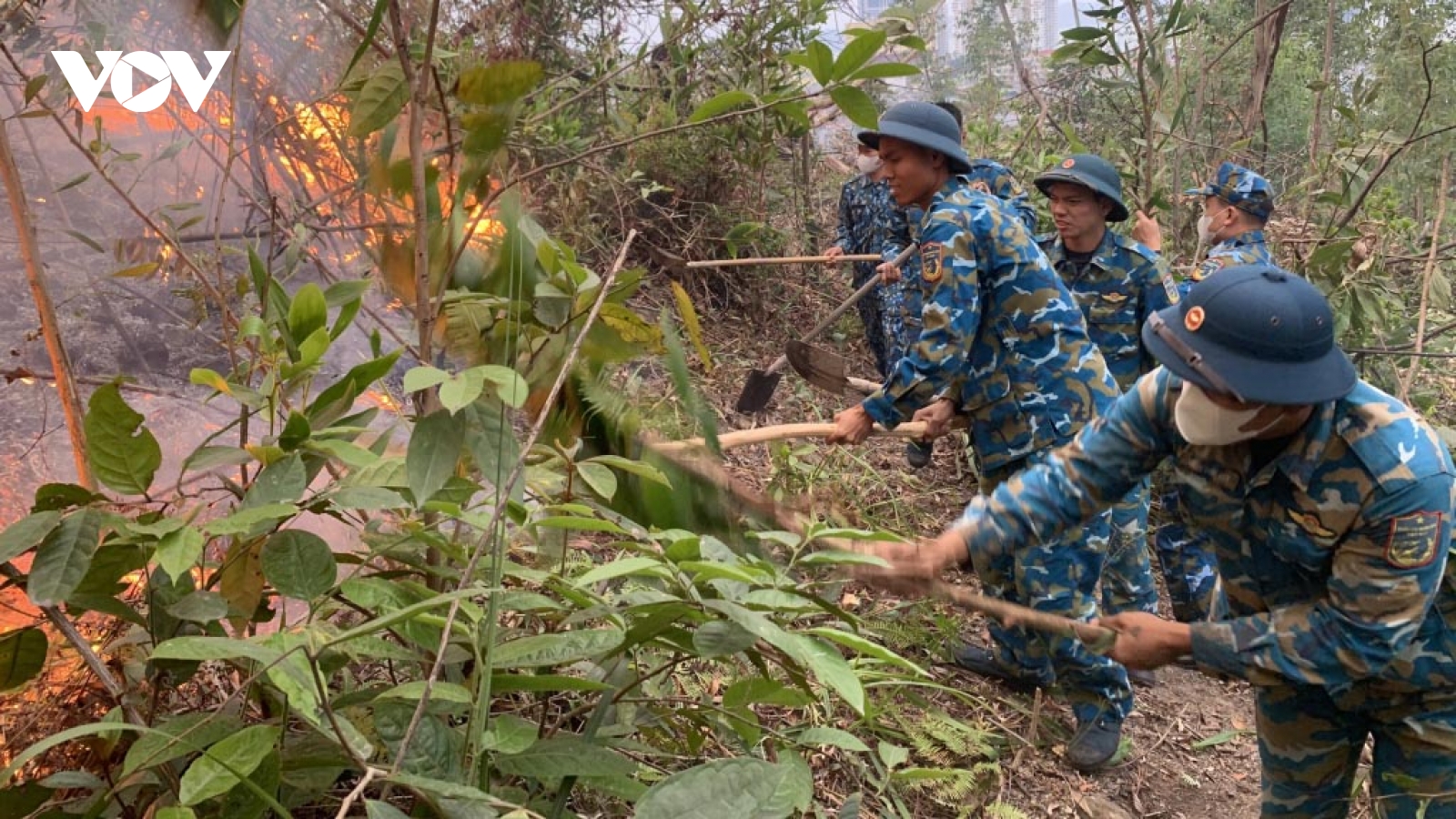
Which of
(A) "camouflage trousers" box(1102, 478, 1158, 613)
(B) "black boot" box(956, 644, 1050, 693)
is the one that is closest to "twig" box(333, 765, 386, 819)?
(B) "black boot" box(956, 644, 1050, 693)

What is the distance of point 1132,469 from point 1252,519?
0.25 metres

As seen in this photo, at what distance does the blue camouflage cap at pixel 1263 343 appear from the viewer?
190cm

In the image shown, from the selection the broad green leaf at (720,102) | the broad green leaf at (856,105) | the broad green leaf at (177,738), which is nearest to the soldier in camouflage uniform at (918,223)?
the broad green leaf at (856,105)

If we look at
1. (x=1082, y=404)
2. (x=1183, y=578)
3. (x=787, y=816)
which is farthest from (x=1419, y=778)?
(x=1183, y=578)

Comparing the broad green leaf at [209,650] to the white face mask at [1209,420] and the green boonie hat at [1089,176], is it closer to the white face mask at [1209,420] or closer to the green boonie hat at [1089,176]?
the white face mask at [1209,420]

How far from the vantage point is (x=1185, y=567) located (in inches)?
179

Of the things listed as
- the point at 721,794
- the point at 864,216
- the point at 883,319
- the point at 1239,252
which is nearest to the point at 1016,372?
the point at 1239,252

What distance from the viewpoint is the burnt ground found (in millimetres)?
3271

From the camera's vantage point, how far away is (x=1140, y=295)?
4391 mm

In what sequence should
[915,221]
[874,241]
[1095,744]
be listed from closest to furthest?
1. [1095,744]
2. [915,221]
3. [874,241]

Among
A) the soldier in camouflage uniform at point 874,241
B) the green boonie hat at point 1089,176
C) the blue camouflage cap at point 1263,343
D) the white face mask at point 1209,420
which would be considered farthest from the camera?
the soldier in camouflage uniform at point 874,241

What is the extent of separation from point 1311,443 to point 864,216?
4802 mm

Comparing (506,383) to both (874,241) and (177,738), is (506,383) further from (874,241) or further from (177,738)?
(874,241)

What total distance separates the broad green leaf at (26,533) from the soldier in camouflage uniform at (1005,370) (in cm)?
234
